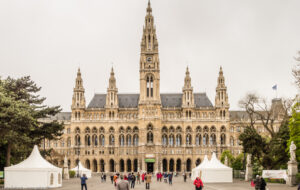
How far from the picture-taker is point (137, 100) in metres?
117

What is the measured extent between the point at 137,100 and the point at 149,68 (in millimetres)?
11063

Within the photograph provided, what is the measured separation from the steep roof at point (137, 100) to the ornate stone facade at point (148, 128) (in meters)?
1.64

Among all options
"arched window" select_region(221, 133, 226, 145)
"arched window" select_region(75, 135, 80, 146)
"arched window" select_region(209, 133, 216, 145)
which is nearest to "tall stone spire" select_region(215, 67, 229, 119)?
"arched window" select_region(221, 133, 226, 145)

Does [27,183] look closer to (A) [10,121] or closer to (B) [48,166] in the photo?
(B) [48,166]

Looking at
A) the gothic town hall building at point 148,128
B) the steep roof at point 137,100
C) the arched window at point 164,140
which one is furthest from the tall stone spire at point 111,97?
the arched window at point 164,140

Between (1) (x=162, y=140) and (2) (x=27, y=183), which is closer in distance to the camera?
(2) (x=27, y=183)

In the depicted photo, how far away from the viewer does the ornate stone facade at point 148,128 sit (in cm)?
10875

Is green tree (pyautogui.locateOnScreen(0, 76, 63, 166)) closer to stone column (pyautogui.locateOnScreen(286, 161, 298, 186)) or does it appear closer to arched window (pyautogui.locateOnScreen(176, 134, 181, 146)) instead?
stone column (pyautogui.locateOnScreen(286, 161, 298, 186))

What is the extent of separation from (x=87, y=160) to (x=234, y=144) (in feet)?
137

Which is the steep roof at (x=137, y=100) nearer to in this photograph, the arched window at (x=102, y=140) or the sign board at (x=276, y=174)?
the arched window at (x=102, y=140)

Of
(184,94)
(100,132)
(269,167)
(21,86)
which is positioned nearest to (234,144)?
(184,94)

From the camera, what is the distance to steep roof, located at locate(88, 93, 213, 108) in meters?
115

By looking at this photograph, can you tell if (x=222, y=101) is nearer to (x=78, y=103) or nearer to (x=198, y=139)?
(x=198, y=139)

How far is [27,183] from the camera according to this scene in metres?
41.6
